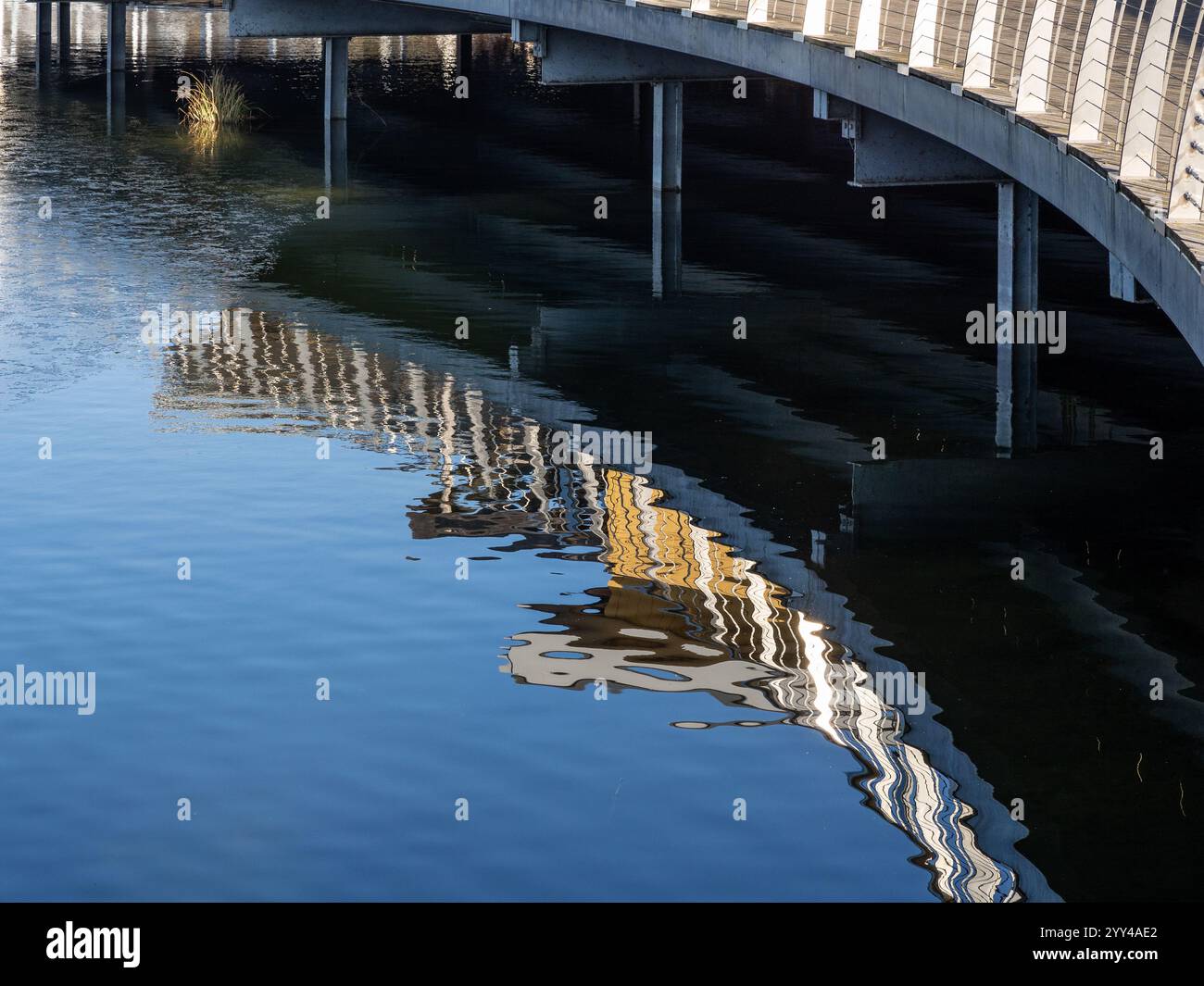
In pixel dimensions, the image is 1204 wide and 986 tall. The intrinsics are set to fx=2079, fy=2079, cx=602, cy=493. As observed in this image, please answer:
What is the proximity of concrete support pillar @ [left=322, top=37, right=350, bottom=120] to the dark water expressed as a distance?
9.19 m

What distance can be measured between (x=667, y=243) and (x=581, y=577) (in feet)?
40.1

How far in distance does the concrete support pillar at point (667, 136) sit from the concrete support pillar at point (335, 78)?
7985 millimetres

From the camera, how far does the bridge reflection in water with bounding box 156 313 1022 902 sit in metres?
8.47

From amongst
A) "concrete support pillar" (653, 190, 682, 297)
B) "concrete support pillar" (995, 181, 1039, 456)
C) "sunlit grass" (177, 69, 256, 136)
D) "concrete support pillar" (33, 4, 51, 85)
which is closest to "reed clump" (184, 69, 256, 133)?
"sunlit grass" (177, 69, 256, 136)

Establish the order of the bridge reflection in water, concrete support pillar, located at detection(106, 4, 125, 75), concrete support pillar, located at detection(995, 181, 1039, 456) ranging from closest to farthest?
the bridge reflection in water → concrete support pillar, located at detection(995, 181, 1039, 456) → concrete support pillar, located at detection(106, 4, 125, 75)

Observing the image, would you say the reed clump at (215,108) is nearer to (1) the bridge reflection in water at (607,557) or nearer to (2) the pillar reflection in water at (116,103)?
(2) the pillar reflection in water at (116,103)

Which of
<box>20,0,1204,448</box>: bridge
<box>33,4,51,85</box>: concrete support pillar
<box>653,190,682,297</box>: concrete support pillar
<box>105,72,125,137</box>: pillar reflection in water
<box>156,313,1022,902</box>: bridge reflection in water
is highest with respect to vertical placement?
<box>20,0,1204,448</box>: bridge

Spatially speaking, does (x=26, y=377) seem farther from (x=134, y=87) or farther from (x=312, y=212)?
(x=134, y=87)

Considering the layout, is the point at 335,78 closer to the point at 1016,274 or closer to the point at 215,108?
the point at 215,108

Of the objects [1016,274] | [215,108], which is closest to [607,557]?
[1016,274]

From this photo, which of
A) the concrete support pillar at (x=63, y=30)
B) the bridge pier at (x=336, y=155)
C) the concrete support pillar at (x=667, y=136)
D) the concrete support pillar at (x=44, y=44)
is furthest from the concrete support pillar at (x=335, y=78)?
the concrete support pillar at (x=63, y=30)

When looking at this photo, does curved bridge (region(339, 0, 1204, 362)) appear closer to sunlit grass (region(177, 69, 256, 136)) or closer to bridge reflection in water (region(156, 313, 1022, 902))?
bridge reflection in water (region(156, 313, 1022, 902))

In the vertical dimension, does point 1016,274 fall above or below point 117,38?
below

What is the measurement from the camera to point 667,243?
2303 centimetres
